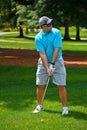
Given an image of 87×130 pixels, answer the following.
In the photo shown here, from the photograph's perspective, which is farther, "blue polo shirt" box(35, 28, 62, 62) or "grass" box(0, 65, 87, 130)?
"blue polo shirt" box(35, 28, 62, 62)

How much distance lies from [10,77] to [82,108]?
280 inches

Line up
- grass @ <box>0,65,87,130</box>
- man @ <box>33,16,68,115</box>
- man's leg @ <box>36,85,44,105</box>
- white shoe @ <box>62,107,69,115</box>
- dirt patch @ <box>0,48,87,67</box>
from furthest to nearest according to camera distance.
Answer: dirt patch @ <box>0,48,87,67</box> < man's leg @ <box>36,85,44,105</box> < white shoe @ <box>62,107,69,115</box> < man @ <box>33,16,68,115</box> < grass @ <box>0,65,87,130</box>

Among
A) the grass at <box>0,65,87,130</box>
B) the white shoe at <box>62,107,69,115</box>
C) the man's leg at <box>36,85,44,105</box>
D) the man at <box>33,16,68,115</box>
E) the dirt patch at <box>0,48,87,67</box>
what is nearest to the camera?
the grass at <box>0,65,87,130</box>

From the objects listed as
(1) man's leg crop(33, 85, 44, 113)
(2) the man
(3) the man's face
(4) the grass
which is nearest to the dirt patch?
(4) the grass

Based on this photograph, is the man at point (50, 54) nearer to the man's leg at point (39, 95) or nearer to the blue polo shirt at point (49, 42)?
the blue polo shirt at point (49, 42)

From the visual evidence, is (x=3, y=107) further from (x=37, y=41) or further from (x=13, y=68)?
(x=13, y=68)

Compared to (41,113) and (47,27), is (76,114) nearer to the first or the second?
(41,113)

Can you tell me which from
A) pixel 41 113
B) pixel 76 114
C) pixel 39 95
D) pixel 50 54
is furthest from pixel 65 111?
pixel 50 54

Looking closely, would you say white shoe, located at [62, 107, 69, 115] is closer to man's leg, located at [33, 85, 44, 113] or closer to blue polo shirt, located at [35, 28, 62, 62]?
man's leg, located at [33, 85, 44, 113]

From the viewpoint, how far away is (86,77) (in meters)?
15.5

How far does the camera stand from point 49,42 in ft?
26.1

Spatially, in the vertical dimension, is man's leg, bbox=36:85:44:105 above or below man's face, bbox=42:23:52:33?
below

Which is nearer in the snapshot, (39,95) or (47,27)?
(47,27)

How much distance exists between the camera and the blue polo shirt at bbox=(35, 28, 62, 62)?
7.90 metres
